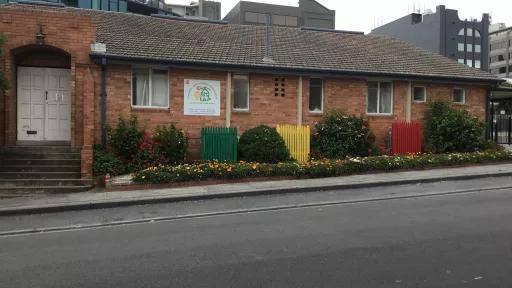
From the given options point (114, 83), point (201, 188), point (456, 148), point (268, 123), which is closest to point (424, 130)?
point (456, 148)

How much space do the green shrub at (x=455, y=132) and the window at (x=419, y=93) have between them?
110 cm

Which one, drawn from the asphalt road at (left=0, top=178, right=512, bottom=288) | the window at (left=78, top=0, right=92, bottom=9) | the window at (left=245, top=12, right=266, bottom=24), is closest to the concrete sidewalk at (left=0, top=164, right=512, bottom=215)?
the asphalt road at (left=0, top=178, right=512, bottom=288)

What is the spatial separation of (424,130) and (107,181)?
38.2ft

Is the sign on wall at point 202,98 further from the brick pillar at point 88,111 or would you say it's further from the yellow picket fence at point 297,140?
the brick pillar at point 88,111

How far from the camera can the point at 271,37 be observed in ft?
71.3

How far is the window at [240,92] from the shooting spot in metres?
17.6

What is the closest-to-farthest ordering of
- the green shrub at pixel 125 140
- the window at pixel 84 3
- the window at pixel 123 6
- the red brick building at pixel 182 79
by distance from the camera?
the green shrub at pixel 125 140
the red brick building at pixel 182 79
the window at pixel 84 3
the window at pixel 123 6

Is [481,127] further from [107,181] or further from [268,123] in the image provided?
[107,181]

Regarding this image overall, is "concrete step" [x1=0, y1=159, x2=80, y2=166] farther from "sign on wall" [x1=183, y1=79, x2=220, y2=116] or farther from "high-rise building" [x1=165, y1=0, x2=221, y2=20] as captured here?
"high-rise building" [x1=165, y1=0, x2=221, y2=20]

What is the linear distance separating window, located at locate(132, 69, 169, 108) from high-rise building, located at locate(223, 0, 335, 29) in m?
75.0

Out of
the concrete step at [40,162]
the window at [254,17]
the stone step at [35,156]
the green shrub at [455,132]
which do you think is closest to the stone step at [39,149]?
the stone step at [35,156]

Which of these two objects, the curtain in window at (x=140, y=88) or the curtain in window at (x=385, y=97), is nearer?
the curtain in window at (x=140, y=88)

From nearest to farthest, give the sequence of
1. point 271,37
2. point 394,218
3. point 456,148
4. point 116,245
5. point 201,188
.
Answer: point 116,245 < point 394,218 < point 201,188 < point 456,148 < point 271,37

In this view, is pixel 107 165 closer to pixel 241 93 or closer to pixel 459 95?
pixel 241 93
